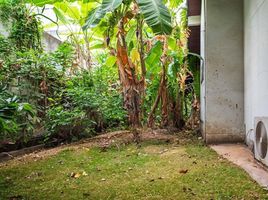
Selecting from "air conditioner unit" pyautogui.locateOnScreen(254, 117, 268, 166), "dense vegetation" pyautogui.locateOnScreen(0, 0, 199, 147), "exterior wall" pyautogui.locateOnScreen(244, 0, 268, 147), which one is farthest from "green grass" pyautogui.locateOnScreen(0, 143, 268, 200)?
"dense vegetation" pyautogui.locateOnScreen(0, 0, 199, 147)

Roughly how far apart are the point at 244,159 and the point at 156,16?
79.2 inches

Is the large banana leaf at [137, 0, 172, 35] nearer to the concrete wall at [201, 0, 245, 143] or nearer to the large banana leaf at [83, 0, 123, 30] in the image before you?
the large banana leaf at [83, 0, 123, 30]

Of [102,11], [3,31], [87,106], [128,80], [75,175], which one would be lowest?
[75,175]

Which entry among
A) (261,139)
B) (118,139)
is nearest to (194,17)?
(118,139)

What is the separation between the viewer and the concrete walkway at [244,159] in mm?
2642

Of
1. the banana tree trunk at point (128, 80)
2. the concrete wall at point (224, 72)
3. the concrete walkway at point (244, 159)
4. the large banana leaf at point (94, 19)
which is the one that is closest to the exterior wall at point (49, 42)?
the banana tree trunk at point (128, 80)

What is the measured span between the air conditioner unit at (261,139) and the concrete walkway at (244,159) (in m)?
0.10

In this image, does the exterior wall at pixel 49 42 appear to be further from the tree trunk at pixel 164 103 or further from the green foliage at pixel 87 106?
the tree trunk at pixel 164 103

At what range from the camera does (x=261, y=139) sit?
2828mm

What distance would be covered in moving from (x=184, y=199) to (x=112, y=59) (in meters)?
3.96

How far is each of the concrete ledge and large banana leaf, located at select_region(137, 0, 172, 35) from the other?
1711 mm

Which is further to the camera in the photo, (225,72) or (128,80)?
(128,80)

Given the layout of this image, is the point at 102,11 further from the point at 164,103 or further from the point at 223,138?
the point at 223,138

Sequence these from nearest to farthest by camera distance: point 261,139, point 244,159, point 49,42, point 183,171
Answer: point 261,139 < point 183,171 < point 244,159 < point 49,42
